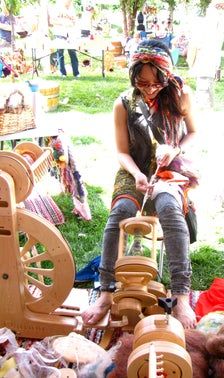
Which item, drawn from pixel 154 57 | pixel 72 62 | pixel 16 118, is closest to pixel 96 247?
pixel 16 118

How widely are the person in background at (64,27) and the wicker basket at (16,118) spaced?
4.87 m

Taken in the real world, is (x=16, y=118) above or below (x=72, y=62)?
below

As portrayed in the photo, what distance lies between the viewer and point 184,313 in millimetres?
1946

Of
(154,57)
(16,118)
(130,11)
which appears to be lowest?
(16,118)

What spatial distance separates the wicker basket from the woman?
96cm

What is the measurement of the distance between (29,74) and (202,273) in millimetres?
6199

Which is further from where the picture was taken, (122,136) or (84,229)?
(84,229)

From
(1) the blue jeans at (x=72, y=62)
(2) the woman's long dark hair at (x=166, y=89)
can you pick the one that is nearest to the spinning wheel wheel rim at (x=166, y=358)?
(2) the woman's long dark hair at (x=166, y=89)

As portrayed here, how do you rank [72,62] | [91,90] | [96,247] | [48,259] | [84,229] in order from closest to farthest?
[48,259] < [96,247] < [84,229] < [91,90] < [72,62]

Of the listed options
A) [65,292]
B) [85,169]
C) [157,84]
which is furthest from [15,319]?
[85,169]

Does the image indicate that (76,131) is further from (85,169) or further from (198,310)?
(198,310)

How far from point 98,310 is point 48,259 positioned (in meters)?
0.35

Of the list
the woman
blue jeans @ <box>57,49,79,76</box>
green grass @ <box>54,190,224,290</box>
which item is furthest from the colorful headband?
blue jeans @ <box>57,49,79,76</box>

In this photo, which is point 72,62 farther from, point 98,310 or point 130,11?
point 98,310
